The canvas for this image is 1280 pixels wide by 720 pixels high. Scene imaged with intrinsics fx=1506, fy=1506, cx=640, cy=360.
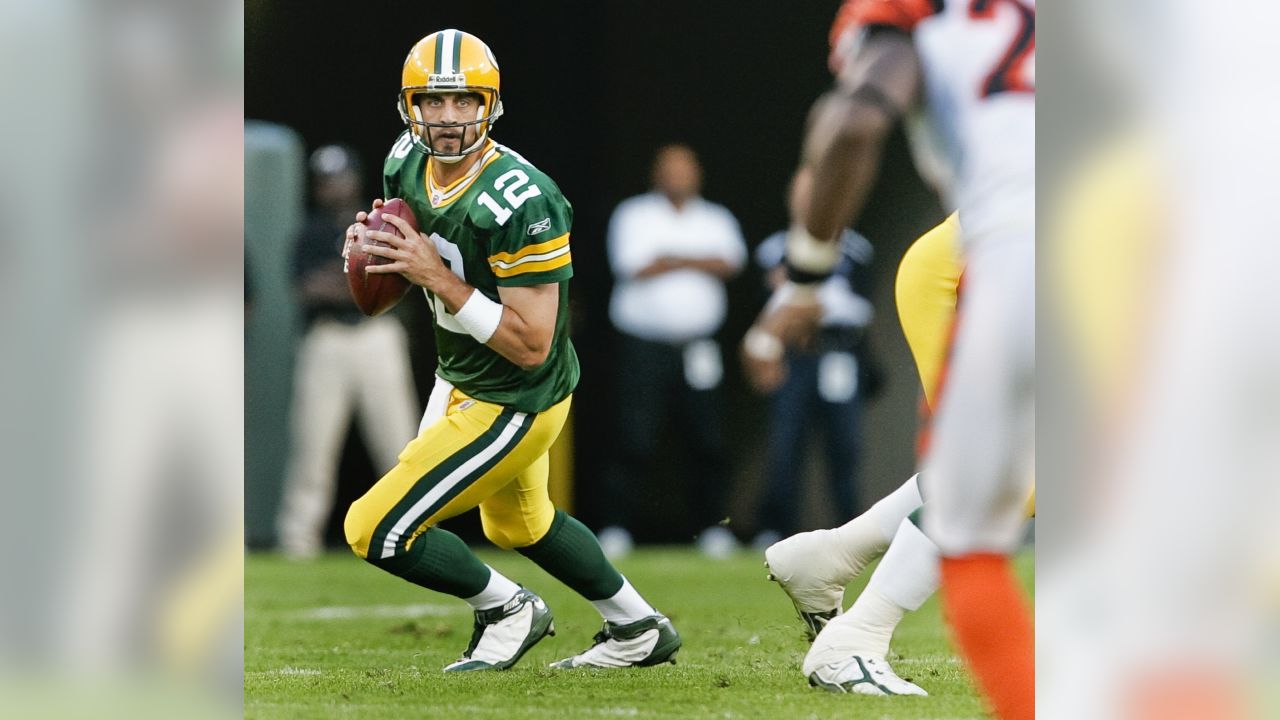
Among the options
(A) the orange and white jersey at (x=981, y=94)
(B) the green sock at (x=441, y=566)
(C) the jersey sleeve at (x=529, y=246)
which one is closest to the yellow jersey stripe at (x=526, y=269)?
(C) the jersey sleeve at (x=529, y=246)

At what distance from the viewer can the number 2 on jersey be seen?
2.65m

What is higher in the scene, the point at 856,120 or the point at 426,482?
the point at 856,120

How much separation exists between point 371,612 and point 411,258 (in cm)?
151

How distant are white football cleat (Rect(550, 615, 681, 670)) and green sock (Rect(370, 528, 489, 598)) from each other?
0.31 meters

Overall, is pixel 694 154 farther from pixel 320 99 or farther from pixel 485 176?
pixel 485 176

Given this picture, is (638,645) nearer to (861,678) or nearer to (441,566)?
(441,566)

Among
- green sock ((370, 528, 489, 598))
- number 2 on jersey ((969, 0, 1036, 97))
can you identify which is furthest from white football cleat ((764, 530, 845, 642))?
number 2 on jersey ((969, 0, 1036, 97))

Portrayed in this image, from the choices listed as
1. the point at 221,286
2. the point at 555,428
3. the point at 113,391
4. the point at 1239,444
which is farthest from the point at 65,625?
the point at 1239,444

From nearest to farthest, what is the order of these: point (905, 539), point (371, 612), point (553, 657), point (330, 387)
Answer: point (905, 539) < point (553, 657) < point (371, 612) < point (330, 387)

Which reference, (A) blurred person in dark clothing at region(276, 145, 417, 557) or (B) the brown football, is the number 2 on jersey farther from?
(A) blurred person in dark clothing at region(276, 145, 417, 557)

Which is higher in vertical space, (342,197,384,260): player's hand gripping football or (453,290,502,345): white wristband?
(342,197,384,260): player's hand gripping football

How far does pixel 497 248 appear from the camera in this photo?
327cm

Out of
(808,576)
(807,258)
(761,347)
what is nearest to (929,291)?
(807,258)

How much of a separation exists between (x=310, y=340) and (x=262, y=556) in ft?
2.54
